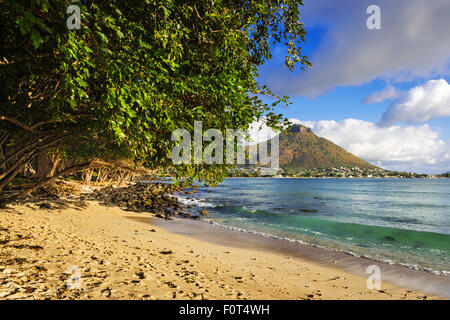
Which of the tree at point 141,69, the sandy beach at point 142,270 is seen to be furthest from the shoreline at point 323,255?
the tree at point 141,69

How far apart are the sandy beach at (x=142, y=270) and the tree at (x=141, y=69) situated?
358 centimetres

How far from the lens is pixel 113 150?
13977 mm

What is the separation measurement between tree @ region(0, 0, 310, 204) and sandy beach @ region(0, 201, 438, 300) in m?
3.58

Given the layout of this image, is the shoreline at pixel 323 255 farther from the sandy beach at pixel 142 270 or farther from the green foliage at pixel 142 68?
the green foliage at pixel 142 68

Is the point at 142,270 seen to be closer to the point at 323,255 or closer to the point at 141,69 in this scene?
the point at 141,69

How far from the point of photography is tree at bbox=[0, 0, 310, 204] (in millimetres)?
4582

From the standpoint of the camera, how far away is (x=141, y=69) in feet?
16.7

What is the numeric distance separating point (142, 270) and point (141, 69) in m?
6.39

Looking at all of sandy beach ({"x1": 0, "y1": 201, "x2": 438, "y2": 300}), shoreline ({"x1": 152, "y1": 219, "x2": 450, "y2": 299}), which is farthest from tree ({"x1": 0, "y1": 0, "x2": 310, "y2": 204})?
shoreline ({"x1": 152, "y1": 219, "x2": 450, "y2": 299})

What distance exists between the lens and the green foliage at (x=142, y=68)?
180 inches

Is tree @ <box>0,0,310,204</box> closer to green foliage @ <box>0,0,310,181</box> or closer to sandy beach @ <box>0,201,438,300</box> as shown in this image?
green foliage @ <box>0,0,310,181</box>
